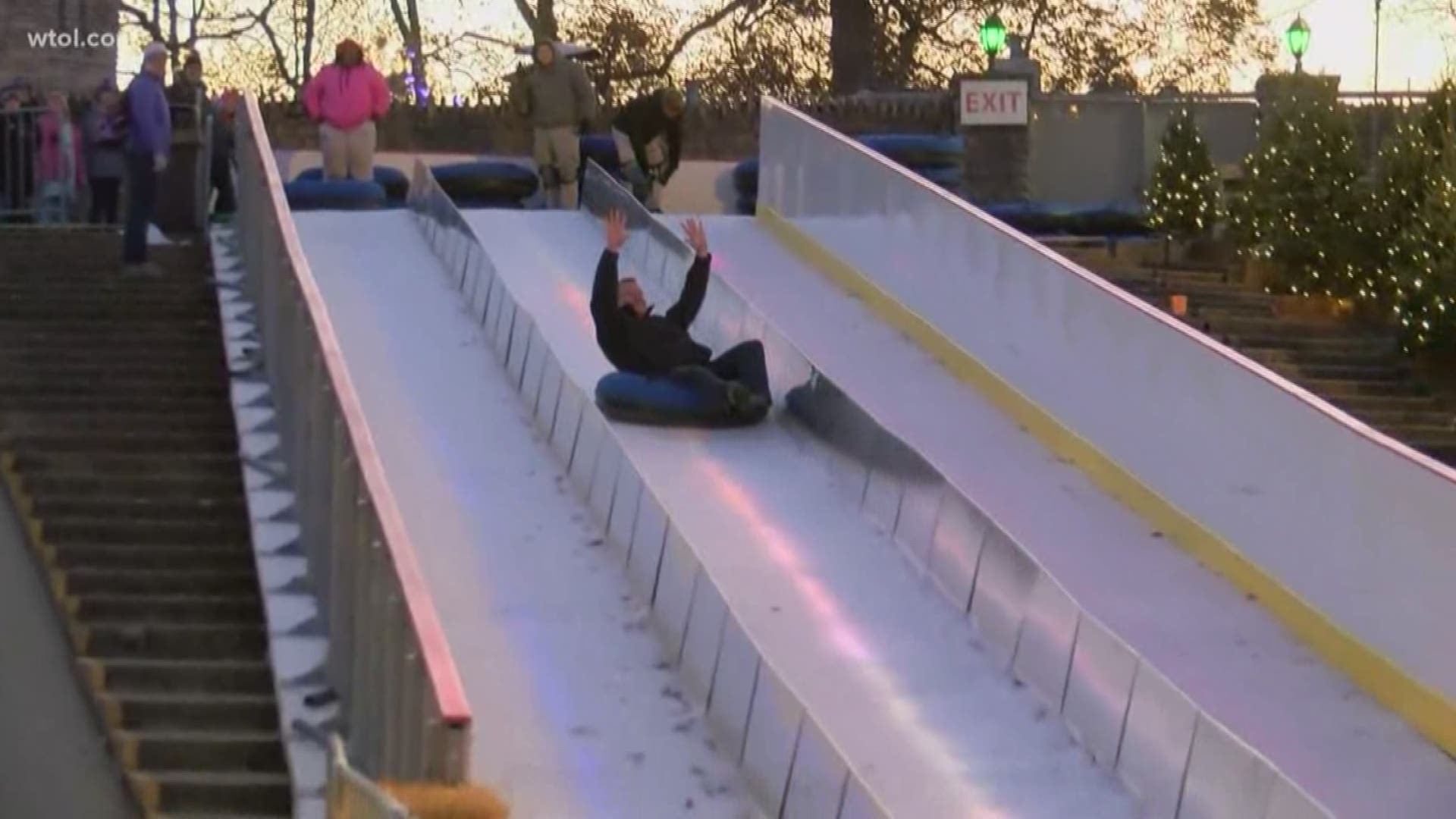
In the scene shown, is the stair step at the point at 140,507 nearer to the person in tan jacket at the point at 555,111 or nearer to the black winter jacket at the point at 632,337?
the black winter jacket at the point at 632,337

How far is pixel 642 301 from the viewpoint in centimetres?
1305

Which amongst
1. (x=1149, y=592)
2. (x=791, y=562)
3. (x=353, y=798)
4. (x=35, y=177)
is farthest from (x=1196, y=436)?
(x=35, y=177)

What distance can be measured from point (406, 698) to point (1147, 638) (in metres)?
3.54

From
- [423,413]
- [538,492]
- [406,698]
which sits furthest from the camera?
[423,413]

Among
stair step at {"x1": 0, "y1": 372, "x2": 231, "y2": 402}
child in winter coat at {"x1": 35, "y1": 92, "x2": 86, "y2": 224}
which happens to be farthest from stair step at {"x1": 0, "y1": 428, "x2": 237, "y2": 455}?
child in winter coat at {"x1": 35, "y1": 92, "x2": 86, "y2": 224}

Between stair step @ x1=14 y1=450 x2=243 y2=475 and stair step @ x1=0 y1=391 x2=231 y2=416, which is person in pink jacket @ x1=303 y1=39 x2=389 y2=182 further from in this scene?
stair step @ x1=14 y1=450 x2=243 y2=475

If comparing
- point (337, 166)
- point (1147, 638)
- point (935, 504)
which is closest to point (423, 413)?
point (935, 504)

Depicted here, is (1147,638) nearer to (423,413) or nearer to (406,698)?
(406,698)

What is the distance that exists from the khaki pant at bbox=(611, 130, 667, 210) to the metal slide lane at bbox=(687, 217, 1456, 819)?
5.18 metres

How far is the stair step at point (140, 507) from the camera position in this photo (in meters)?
11.3

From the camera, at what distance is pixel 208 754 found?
902 centimetres

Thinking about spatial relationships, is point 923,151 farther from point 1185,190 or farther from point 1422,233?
point 1422,233

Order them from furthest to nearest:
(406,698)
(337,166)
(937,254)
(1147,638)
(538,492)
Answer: (337,166) → (937,254) → (538,492) → (1147,638) → (406,698)

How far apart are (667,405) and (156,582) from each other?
285cm
